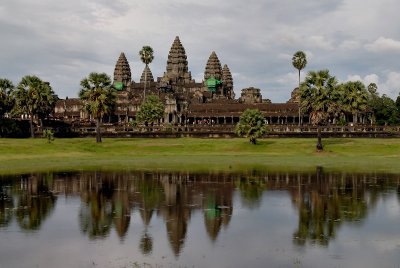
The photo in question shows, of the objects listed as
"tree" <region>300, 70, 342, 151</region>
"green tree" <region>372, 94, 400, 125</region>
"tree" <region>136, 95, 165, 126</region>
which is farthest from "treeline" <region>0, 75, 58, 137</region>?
"green tree" <region>372, 94, 400, 125</region>

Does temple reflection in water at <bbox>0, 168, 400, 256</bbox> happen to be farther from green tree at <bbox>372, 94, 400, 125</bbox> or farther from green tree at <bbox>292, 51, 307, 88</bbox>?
green tree at <bbox>372, 94, 400, 125</bbox>

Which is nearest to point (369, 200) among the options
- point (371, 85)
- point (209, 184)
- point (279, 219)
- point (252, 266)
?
point (279, 219)

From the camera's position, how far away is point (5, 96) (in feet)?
330

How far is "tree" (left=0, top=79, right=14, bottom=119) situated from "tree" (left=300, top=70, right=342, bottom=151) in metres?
50.2

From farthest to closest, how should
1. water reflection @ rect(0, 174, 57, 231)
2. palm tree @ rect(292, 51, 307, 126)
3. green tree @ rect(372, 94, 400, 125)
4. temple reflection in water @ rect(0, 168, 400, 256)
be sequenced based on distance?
green tree @ rect(372, 94, 400, 125) → palm tree @ rect(292, 51, 307, 126) → water reflection @ rect(0, 174, 57, 231) → temple reflection in water @ rect(0, 168, 400, 256)

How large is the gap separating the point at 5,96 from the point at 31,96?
20.8 ft

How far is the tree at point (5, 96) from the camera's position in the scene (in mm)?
99894

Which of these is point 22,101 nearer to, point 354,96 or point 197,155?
point 197,155

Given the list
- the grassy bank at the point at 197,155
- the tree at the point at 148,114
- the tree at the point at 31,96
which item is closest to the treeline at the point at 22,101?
the tree at the point at 31,96

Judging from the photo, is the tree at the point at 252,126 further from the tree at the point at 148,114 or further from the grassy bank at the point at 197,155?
the tree at the point at 148,114

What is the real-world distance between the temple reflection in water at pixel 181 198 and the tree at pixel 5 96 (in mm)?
51210

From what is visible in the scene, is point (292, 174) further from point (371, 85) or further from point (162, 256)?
point (371, 85)

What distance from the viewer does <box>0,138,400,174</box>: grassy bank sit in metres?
60.8

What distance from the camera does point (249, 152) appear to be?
81.1 meters
